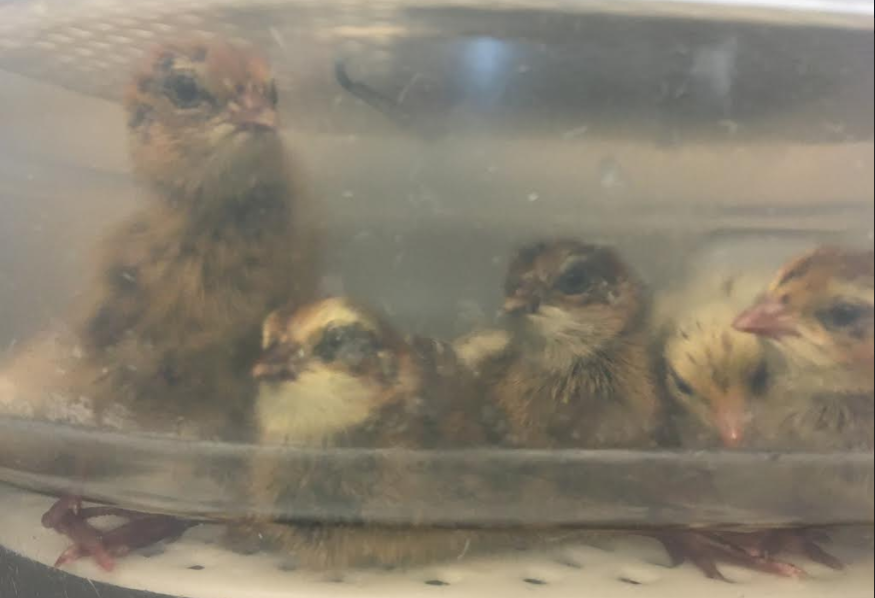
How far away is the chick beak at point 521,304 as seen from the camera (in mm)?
706

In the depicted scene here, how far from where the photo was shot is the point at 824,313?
2.19 ft

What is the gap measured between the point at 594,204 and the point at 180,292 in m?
0.38

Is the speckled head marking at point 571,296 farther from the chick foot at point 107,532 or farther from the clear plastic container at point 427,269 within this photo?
the chick foot at point 107,532

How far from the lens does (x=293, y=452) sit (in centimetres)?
65

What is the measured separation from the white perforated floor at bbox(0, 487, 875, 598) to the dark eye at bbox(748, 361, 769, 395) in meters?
0.13

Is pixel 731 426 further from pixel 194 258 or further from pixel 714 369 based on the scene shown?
pixel 194 258

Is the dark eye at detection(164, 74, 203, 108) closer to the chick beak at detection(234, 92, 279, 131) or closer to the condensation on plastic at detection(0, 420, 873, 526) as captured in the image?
the chick beak at detection(234, 92, 279, 131)

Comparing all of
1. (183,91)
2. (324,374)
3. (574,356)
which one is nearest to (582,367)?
(574,356)

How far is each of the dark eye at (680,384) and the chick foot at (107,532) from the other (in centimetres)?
40

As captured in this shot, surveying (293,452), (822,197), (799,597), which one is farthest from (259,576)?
(822,197)

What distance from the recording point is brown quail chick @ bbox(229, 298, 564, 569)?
0.64 m

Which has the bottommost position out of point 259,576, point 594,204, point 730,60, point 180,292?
point 259,576

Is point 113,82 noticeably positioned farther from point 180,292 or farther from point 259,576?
point 259,576

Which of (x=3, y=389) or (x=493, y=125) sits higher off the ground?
(x=493, y=125)
